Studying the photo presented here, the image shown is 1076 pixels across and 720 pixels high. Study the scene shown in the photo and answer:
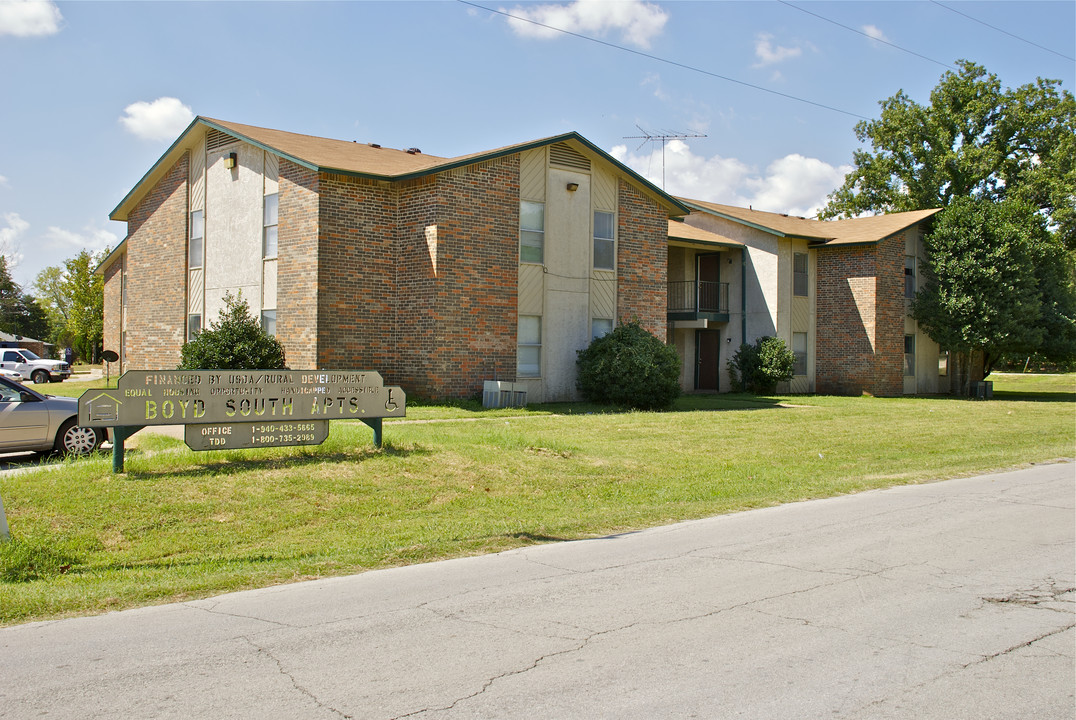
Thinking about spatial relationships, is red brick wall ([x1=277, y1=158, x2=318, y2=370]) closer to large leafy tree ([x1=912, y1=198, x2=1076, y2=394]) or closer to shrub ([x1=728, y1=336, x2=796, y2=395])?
shrub ([x1=728, y1=336, x2=796, y2=395])

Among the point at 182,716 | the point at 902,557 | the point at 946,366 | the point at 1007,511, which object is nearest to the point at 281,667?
the point at 182,716

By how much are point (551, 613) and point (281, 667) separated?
77.2 inches

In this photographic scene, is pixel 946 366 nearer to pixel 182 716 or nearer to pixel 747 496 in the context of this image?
pixel 747 496

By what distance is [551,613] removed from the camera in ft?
20.1

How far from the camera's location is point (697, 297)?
107 ft

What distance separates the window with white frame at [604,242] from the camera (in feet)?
80.3

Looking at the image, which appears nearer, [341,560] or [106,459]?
[341,560]

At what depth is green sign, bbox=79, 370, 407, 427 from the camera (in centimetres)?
1042

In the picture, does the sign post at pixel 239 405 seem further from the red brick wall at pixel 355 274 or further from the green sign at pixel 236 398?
the red brick wall at pixel 355 274

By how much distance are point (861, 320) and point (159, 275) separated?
24685mm

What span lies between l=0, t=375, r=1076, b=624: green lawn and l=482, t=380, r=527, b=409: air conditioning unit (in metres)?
2.61

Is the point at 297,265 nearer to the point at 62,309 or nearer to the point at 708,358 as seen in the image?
the point at 708,358

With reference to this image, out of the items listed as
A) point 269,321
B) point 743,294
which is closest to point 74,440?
point 269,321

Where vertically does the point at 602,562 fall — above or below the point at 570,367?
below
